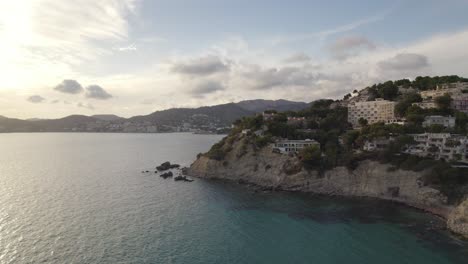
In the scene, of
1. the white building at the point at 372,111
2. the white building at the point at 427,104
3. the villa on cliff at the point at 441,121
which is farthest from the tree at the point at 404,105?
the villa on cliff at the point at 441,121

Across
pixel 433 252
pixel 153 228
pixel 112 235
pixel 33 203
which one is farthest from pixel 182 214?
pixel 433 252

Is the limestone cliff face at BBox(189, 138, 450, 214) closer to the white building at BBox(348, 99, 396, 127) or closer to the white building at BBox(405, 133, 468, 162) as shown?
the white building at BBox(405, 133, 468, 162)

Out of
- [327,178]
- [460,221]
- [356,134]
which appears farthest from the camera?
[356,134]

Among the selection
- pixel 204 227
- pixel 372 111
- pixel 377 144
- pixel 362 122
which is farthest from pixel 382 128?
pixel 204 227

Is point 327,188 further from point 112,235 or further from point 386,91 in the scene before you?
point 386,91

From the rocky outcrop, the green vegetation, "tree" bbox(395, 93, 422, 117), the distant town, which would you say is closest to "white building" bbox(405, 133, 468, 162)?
the distant town

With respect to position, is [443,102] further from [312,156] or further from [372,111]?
[312,156]
